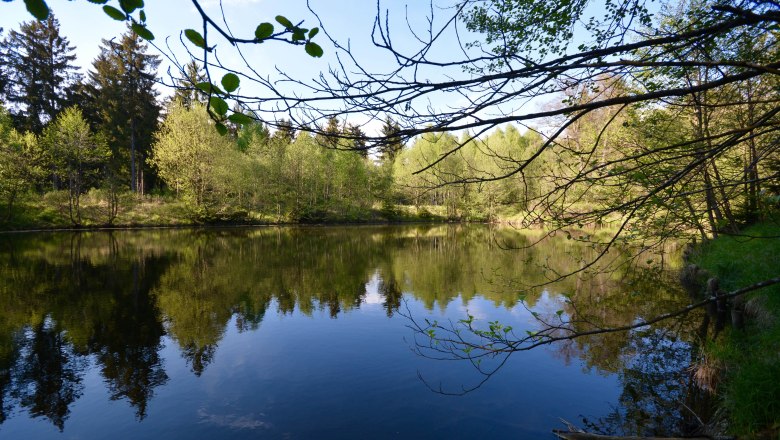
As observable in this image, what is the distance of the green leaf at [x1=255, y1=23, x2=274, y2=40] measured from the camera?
1486mm

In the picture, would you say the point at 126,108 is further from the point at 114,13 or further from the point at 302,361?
the point at 114,13

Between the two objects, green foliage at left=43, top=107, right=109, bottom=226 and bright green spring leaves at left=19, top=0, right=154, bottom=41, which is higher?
green foliage at left=43, top=107, right=109, bottom=226

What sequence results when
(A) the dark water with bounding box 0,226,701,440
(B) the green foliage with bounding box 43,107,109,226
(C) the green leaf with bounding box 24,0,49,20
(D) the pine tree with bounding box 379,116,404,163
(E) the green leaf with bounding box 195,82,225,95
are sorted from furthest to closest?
1. (B) the green foliage with bounding box 43,107,109,226
2. (A) the dark water with bounding box 0,226,701,440
3. (D) the pine tree with bounding box 379,116,404,163
4. (E) the green leaf with bounding box 195,82,225,95
5. (C) the green leaf with bounding box 24,0,49,20

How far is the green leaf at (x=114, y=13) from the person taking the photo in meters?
1.40

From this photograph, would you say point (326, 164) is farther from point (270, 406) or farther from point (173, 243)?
point (270, 406)

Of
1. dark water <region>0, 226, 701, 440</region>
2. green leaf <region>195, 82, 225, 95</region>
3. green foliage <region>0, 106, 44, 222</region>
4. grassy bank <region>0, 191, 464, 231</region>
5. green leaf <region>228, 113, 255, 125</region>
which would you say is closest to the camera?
green leaf <region>195, 82, 225, 95</region>

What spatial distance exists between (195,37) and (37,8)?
1.68 ft

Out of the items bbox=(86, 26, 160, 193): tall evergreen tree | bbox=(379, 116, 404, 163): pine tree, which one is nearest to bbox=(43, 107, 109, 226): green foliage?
bbox=(86, 26, 160, 193): tall evergreen tree

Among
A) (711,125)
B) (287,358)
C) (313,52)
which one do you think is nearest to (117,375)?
(287,358)

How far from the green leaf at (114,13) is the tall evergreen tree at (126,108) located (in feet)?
170

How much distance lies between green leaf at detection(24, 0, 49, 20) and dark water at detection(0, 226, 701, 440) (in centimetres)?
292

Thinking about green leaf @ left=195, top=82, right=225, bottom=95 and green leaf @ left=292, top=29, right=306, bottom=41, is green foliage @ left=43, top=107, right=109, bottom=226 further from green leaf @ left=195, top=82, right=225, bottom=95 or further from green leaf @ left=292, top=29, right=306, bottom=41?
green leaf @ left=292, top=29, right=306, bottom=41

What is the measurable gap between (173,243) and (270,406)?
2534cm

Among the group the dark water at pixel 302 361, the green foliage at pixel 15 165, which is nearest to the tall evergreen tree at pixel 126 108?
the green foliage at pixel 15 165
